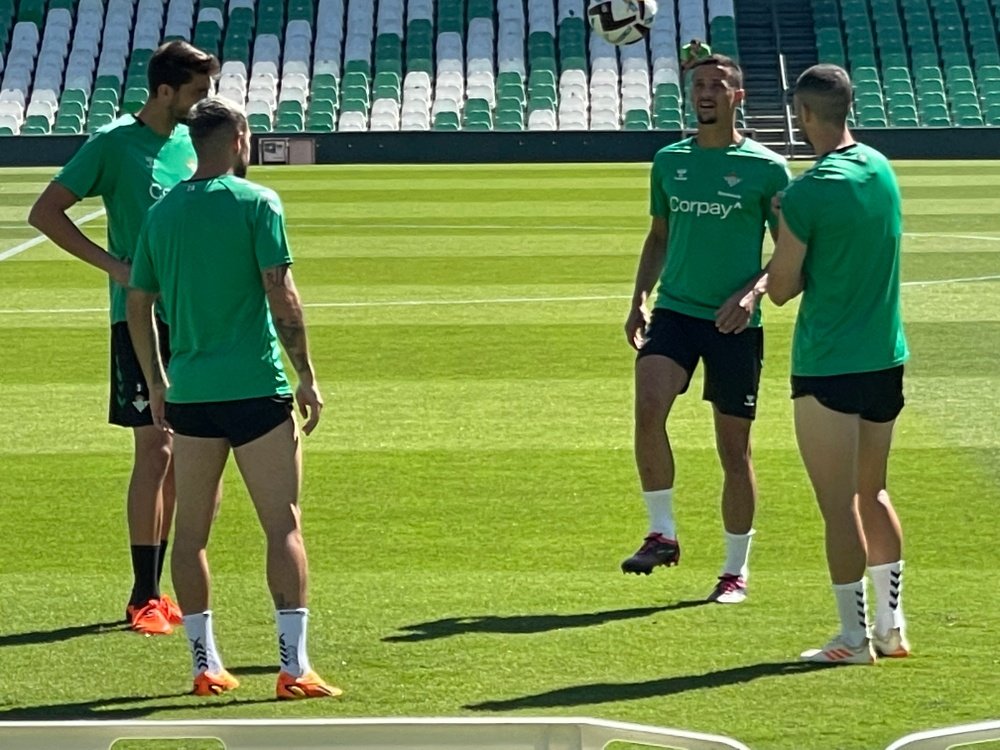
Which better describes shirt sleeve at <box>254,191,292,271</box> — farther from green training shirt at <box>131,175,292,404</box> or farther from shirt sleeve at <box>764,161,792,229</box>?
shirt sleeve at <box>764,161,792,229</box>

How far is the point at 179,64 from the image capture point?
699 centimetres

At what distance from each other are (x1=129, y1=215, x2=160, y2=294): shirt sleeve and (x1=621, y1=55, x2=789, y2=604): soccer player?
86.2 inches

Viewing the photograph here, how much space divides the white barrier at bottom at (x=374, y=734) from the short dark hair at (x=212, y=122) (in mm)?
2489

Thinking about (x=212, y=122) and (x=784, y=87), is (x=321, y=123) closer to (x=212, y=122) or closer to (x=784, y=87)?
(x=784, y=87)

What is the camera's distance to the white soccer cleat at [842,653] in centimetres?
669

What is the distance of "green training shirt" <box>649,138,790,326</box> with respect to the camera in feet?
25.4

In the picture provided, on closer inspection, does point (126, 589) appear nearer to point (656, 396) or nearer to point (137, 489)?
point (137, 489)

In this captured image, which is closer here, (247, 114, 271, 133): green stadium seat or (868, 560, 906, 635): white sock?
(868, 560, 906, 635): white sock

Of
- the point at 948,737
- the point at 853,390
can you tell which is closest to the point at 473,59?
the point at 853,390

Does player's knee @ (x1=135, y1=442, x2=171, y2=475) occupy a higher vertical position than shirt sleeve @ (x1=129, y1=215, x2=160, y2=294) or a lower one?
lower

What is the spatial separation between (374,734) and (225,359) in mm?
2350

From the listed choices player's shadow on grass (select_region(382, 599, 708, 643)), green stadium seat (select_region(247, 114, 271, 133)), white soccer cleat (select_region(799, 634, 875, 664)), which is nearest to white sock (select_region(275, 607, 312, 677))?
player's shadow on grass (select_region(382, 599, 708, 643))

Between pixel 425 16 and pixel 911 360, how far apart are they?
3592 cm

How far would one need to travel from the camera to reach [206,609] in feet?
20.9
